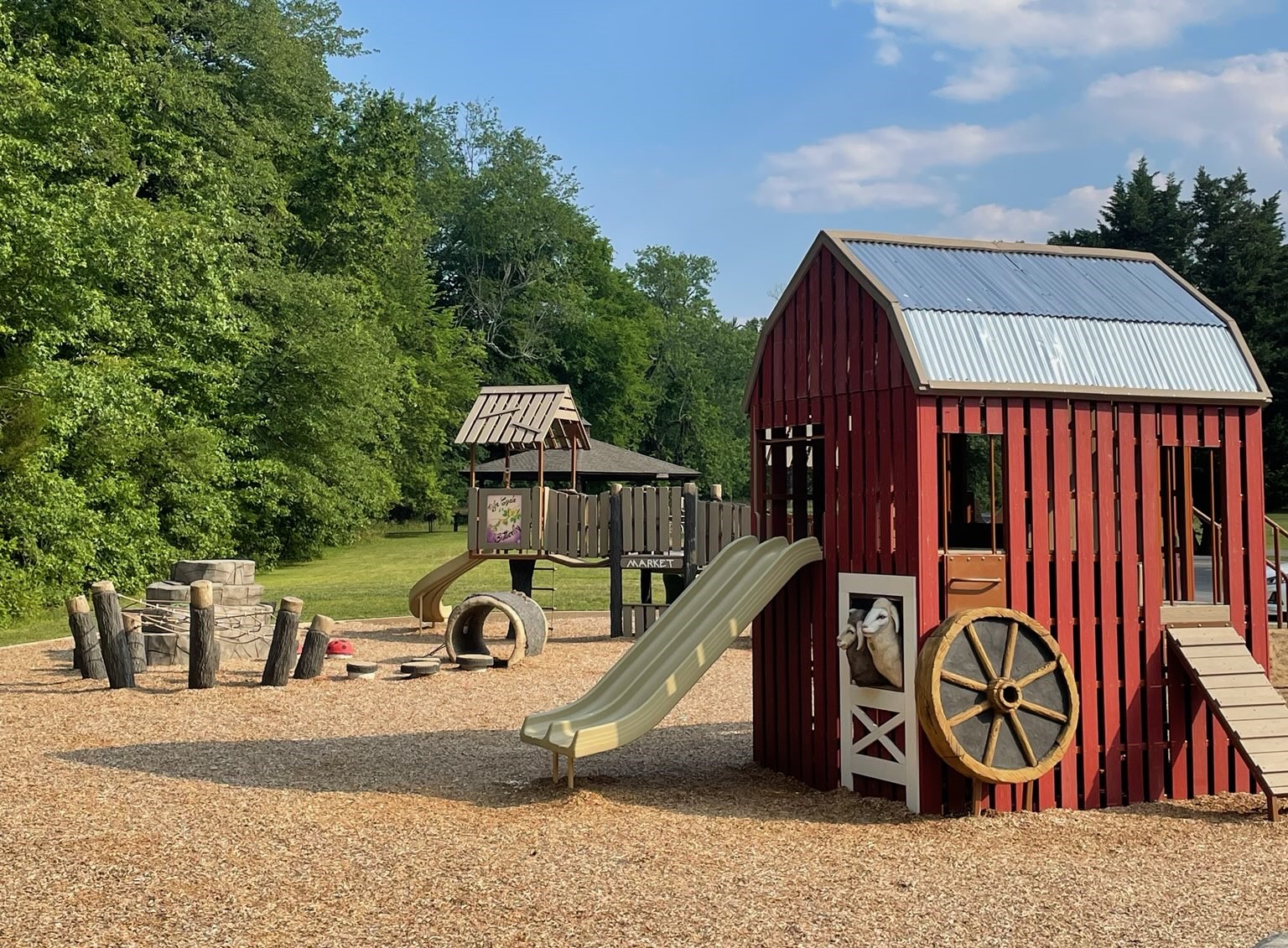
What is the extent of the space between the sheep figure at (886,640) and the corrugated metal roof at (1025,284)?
7.20 feet

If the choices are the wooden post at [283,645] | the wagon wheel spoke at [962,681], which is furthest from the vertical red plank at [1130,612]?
the wooden post at [283,645]

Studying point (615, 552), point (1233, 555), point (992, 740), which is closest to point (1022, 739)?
point (992, 740)

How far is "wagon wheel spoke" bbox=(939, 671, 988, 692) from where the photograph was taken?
27.7ft

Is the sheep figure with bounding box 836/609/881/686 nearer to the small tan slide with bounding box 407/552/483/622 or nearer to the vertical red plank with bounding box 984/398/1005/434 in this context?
the vertical red plank with bounding box 984/398/1005/434

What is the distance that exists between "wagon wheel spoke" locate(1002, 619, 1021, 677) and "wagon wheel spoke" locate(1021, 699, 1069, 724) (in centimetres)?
23

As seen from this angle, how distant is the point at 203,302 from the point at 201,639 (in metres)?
16.6

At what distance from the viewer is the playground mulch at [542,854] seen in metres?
6.29

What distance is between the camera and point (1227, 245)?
53094mm

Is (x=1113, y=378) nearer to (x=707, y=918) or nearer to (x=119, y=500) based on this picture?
(x=707, y=918)

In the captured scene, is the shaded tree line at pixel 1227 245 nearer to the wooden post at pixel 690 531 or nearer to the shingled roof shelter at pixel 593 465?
the shingled roof shelter at pixel 593 465

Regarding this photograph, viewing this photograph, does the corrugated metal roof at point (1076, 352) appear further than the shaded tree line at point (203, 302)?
No

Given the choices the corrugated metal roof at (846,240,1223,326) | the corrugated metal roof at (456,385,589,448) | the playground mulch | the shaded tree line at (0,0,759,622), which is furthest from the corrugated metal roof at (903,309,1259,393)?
the shaded tree line at (0,0,759,622)

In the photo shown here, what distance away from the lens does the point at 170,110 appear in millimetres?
A: 33812

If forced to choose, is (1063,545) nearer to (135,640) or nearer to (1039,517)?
(1039,517)
